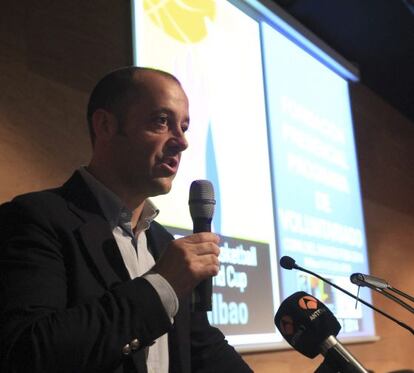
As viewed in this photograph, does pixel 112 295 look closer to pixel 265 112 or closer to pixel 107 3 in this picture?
pixel 107 3

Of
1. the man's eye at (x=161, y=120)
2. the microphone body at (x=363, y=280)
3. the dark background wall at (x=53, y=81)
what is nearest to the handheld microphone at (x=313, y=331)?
the microphone body at (x=363, y=280)

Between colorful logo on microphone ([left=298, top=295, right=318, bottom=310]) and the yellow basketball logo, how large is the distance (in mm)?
1530

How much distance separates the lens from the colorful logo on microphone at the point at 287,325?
4.00 ft

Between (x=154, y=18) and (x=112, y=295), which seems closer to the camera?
(x=112, y=295)

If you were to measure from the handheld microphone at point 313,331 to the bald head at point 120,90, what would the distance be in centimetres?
56

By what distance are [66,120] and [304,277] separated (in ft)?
4.96

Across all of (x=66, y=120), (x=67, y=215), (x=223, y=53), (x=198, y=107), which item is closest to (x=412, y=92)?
(x=223, y=53)

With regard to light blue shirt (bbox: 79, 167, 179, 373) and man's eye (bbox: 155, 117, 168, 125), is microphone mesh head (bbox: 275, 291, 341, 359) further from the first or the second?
man's eye (bbox: 155, 117, 168, 125)

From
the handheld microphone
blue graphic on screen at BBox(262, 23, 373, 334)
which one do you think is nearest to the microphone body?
the handheld microphone

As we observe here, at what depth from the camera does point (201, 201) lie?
120 cm

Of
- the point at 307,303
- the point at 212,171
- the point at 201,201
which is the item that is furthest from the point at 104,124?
the point at 212,171

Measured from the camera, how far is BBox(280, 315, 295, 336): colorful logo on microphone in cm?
122

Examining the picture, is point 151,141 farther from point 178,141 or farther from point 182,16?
point 182,16

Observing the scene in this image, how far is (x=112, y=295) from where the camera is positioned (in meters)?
0.97
